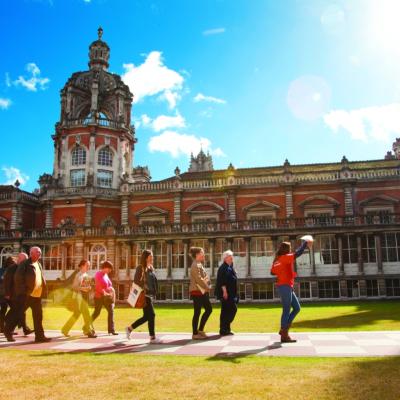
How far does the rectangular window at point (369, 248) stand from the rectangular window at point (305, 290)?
14.8ft

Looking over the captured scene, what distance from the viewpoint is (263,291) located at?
102ft

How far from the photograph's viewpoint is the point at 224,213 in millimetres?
36250

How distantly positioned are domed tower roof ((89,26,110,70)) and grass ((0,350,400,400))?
43.6 metres

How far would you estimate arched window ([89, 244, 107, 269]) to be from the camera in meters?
34.5

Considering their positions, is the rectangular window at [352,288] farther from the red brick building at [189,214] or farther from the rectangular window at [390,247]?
the rectangular window at [390,247]

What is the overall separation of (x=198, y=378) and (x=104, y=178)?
37.8 metres

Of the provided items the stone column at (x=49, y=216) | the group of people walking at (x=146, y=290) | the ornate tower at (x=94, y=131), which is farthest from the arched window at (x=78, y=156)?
the group of people walking at (x=146, y=290)

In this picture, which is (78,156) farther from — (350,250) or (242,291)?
(350,250)

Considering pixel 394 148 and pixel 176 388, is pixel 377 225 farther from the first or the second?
pixel 176 388

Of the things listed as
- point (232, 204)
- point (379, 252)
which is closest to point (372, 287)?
point (379, 252)

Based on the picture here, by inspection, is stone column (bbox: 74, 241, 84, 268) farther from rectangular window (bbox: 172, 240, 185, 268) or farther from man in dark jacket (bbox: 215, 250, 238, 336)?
man in dark jacket (bbox: 215, 250, 238, 336)

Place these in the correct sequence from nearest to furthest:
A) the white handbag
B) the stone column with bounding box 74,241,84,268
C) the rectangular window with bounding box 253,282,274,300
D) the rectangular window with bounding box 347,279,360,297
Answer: the white handbag < the rectangular window with bounding box 347,279,360,297 < the rectangular window with bounding box 253,282,274,300 < the stone column with bounding box 74,241,84,268

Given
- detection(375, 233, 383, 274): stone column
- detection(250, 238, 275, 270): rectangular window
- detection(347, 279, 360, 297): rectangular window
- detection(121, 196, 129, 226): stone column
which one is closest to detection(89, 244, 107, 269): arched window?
detection(121, 196, 129, 226): stone column

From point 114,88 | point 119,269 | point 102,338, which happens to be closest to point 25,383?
point 102,338
